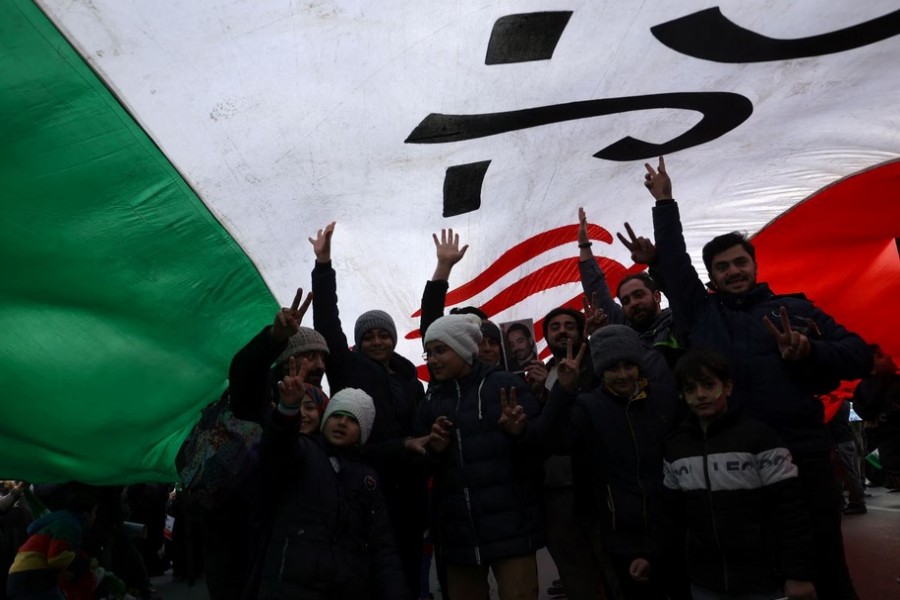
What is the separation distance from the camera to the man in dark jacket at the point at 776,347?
8.84 feet

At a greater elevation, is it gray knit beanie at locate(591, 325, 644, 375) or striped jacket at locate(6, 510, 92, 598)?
gray knit beanie at locate(591, 325, 644, 375)

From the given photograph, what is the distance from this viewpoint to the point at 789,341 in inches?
106

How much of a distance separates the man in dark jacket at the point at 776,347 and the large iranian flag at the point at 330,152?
91cm

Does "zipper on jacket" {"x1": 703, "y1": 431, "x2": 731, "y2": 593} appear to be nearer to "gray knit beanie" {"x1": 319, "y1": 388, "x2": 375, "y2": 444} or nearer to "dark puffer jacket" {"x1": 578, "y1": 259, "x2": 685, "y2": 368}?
"dark puffer jacket" {"x1": 578, "y1": 259, "x2": 685, "y2": 368}

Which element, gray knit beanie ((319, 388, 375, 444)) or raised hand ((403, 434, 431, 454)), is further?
raised hand ((403, 434, 431, 454))

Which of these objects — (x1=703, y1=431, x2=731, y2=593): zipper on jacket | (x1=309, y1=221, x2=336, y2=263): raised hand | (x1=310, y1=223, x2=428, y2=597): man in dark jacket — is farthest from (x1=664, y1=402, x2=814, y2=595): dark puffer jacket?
(x1=309, y1=221, x2=336, y2=263): raised hand

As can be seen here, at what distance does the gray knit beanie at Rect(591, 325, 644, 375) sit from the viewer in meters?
3.11

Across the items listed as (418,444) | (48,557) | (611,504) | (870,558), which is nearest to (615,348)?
(611,504)

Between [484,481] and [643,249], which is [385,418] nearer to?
[484,481]

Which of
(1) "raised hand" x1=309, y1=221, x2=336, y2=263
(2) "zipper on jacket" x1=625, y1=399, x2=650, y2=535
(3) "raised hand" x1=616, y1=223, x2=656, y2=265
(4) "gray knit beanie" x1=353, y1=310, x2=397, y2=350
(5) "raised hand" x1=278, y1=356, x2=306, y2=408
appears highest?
(1) "raised hand" x1=309, y1=221, x2=336, y2=263

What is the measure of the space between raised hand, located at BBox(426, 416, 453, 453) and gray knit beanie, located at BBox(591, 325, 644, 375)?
2.11 feet

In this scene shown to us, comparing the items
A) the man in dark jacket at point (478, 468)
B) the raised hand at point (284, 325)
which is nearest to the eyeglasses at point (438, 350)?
the man in dark jacket at point (478, 468)

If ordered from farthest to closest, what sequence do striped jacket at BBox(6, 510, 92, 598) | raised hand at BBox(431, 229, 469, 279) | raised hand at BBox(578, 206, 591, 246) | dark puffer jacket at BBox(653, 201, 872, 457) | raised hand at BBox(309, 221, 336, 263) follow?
striped jacket at BBox(6, 510, 92, 598)
raised hand at BBox(578, 206, 591, 246)
raised hand at BBox(431, 229, 469, 279)
raised hand at BBox(309, 221, 336, 263)
dark puffer jacket at BBox(653, 201, 872, 457)

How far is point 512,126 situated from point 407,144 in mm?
538
